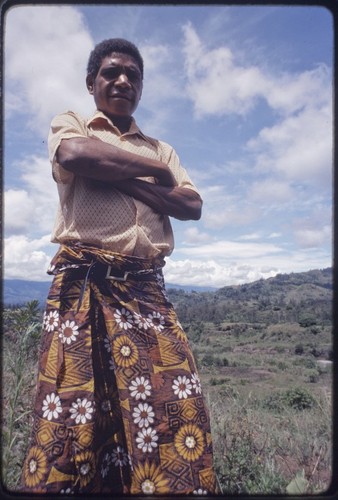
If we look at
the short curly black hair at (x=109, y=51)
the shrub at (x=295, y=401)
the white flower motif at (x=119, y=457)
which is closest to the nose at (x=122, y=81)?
the short curly black hair at (x=109, y=51)

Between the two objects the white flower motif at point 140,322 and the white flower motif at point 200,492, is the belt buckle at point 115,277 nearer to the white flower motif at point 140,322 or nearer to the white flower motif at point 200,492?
the white flower motif at point 140,322

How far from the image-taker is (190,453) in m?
1.66

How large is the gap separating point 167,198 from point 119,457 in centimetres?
118

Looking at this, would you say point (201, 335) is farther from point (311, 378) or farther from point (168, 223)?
point (168, 223)

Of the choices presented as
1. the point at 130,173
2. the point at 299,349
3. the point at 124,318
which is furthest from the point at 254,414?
the point at 299,349

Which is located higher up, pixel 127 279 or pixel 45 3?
pixel 45 3

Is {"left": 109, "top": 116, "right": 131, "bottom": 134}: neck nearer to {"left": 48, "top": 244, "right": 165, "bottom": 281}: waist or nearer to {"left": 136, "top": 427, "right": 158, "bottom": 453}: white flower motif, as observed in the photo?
{"left": 48, "top": 244, "right": 165, "bottom": 281}: waist

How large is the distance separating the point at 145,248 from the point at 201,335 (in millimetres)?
25206

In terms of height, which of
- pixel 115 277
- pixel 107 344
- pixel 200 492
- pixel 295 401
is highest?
pixel 115 277

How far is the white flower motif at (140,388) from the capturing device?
1.68m

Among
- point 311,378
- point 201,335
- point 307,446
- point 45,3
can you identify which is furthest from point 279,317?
point 45,3

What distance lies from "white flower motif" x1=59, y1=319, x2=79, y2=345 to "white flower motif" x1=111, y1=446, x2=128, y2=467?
0.52 metres

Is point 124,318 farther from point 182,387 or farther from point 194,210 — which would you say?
point 194,210

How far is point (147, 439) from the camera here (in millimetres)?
1644
